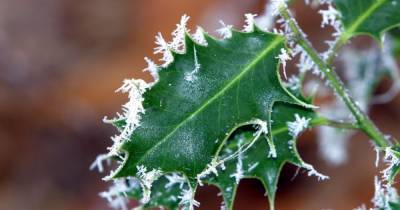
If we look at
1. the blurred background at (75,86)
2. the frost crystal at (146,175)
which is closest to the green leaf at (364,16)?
the frost crystal at (146,175)

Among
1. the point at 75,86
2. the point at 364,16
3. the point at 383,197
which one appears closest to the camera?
the point at 383,197

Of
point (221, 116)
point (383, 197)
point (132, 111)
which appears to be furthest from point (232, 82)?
point (383, 197)

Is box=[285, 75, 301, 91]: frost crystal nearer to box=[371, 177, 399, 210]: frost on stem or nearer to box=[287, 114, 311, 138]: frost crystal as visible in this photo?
box=[287, 114, 311, 138]: frost crystal

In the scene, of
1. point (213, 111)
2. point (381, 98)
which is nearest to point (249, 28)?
point (213, 111)

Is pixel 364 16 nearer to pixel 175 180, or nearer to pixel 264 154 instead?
pixel 264 154

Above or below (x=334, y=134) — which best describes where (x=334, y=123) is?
below

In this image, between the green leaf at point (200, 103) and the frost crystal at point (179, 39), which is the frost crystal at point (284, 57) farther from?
the frost crystal at point (179, 39)

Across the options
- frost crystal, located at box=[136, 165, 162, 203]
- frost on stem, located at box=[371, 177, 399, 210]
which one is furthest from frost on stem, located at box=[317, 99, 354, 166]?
frost crystal, located at box=[136, 165, 162, 203]
